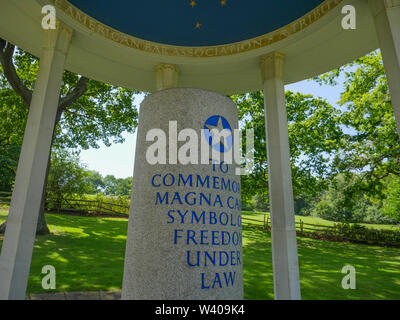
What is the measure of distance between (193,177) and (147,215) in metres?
0.92

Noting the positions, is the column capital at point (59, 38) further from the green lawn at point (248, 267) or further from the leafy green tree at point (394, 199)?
the leafy green tree at point (394, 199)

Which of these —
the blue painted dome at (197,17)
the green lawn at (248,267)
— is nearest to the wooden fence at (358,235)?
the green lawn at (248,267)

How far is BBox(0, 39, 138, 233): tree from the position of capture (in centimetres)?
1745

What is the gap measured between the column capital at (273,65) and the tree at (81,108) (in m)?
12.7

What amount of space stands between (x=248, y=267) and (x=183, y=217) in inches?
372

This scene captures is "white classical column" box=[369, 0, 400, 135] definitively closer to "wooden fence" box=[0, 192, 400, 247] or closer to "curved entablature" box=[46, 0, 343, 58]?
"curved entablature" box=[46, 0, 343, 58]

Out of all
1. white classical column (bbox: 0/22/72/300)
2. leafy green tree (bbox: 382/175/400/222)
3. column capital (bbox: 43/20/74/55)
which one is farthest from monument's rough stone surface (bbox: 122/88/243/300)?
leafy green tree (bbox: 382/175/400/222)

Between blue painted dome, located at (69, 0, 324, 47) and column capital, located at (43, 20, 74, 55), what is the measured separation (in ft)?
3.17

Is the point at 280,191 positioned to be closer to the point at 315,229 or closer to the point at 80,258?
the point at 80,258

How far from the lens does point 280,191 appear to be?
815cm

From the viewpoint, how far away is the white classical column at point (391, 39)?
5.93m

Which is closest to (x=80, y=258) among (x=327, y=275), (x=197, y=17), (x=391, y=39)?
(x=327, y=275)
